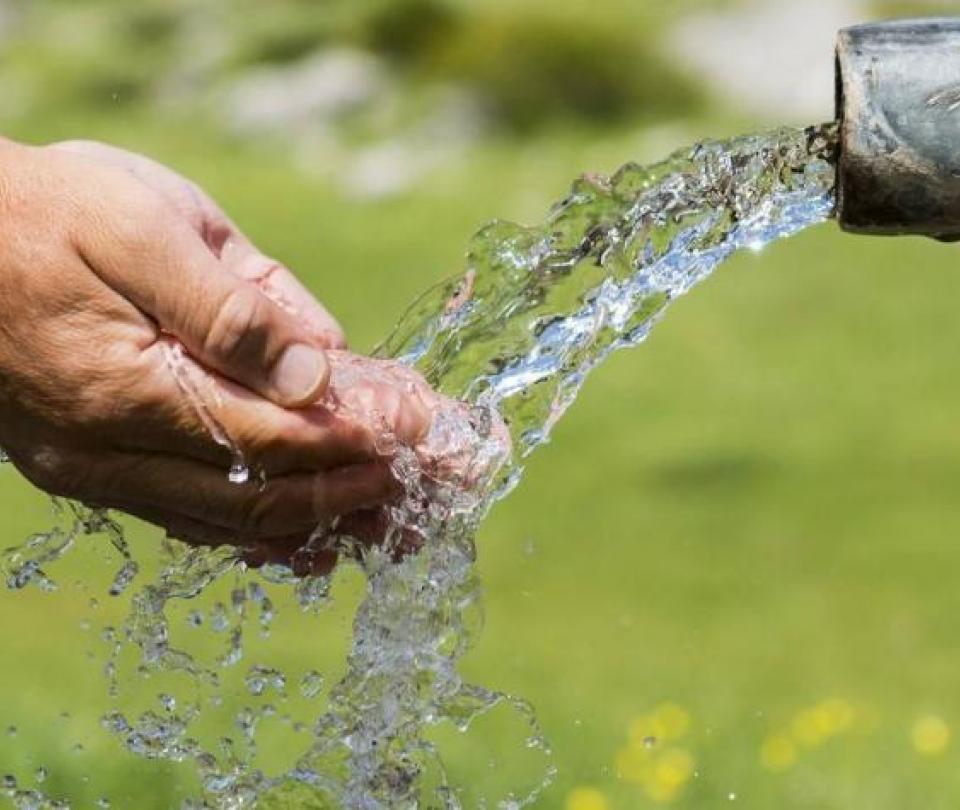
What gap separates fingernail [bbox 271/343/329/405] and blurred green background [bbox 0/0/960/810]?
1.45 meters

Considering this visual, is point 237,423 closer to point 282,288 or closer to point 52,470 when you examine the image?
point 52,470

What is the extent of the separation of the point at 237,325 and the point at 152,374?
0.10 meters

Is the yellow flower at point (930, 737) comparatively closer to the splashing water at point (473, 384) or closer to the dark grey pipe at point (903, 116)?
the splashing water at point (473, 384)

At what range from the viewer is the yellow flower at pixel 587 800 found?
366cm

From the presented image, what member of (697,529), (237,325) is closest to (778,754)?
(237,325)

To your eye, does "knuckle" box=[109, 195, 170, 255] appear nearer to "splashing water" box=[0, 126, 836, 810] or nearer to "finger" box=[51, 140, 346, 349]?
"splashing water" box=[0, 126, 836, 810]

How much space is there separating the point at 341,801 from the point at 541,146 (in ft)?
18.8

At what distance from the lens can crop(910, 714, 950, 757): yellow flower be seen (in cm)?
391

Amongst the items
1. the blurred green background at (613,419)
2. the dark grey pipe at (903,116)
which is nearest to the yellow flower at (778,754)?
the blurred green background at (613,419)

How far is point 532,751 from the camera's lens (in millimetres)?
3834

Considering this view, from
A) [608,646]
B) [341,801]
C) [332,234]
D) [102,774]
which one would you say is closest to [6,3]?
[332,234]

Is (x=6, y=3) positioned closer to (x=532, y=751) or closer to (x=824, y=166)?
(x=532, y=751)

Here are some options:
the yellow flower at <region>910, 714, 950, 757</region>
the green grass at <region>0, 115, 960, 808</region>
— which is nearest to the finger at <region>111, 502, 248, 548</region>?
the green grass at <region>0, 115, 960, 808</region>

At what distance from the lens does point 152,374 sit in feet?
7.77
